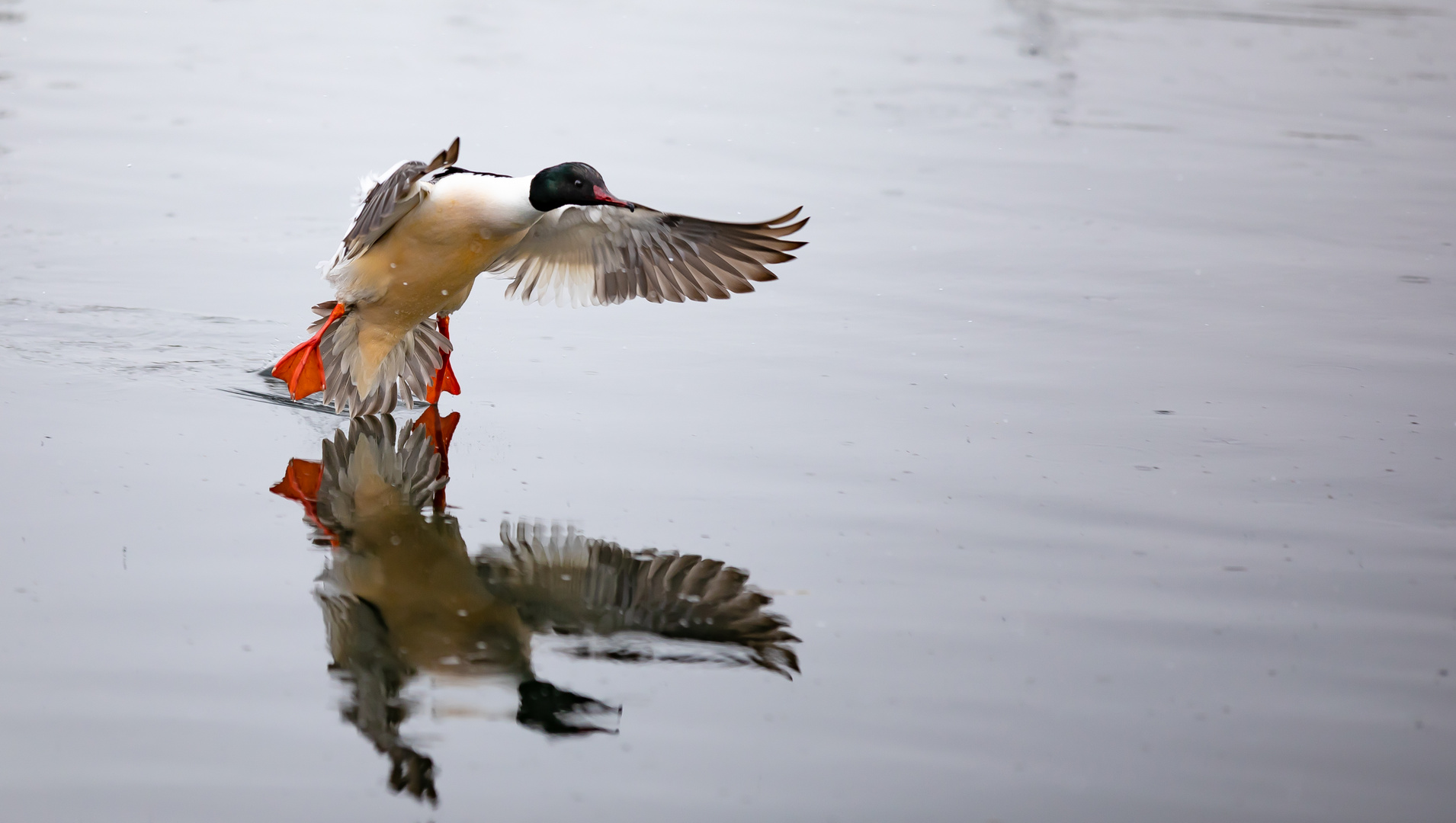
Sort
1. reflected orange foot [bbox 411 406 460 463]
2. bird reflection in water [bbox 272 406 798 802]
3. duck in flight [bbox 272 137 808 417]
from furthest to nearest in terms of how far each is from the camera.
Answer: duck in flight [bbox 272 137 808 417], reflected orange foot [bbox 411 406 460 463], bird reflection in water [bbox 272 406 798 802]

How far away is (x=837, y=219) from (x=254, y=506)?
5.15m

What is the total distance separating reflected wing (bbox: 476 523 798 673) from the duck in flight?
1540 millimetres

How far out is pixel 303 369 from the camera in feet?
20.4

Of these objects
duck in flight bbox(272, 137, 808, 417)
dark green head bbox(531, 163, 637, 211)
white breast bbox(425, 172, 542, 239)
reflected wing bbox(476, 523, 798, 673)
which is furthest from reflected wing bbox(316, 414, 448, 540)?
dark green head bbox(531, 163, 637, 211)

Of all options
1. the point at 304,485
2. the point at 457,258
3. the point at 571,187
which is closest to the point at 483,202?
the point at 457,258

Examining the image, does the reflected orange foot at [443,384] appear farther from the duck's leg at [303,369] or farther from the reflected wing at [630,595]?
the reflected wing at [630,595]

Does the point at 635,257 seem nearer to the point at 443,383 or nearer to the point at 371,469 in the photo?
the point at 443,383

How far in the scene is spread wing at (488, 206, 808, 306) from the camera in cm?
642

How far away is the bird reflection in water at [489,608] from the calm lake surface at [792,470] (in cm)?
2

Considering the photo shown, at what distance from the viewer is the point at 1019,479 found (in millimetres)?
5641

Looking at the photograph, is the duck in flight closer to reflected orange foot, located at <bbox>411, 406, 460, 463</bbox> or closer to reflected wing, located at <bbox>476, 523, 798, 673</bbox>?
reflected orange foot, located at <bbox>411, 406, 460, 463</bbox>

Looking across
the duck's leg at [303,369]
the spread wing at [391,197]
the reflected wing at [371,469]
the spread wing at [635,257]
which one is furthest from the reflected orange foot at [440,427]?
the spread wing at [635,257]

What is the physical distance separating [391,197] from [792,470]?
5.99 feet

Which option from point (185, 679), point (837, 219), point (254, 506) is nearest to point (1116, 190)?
point (837, 219)
